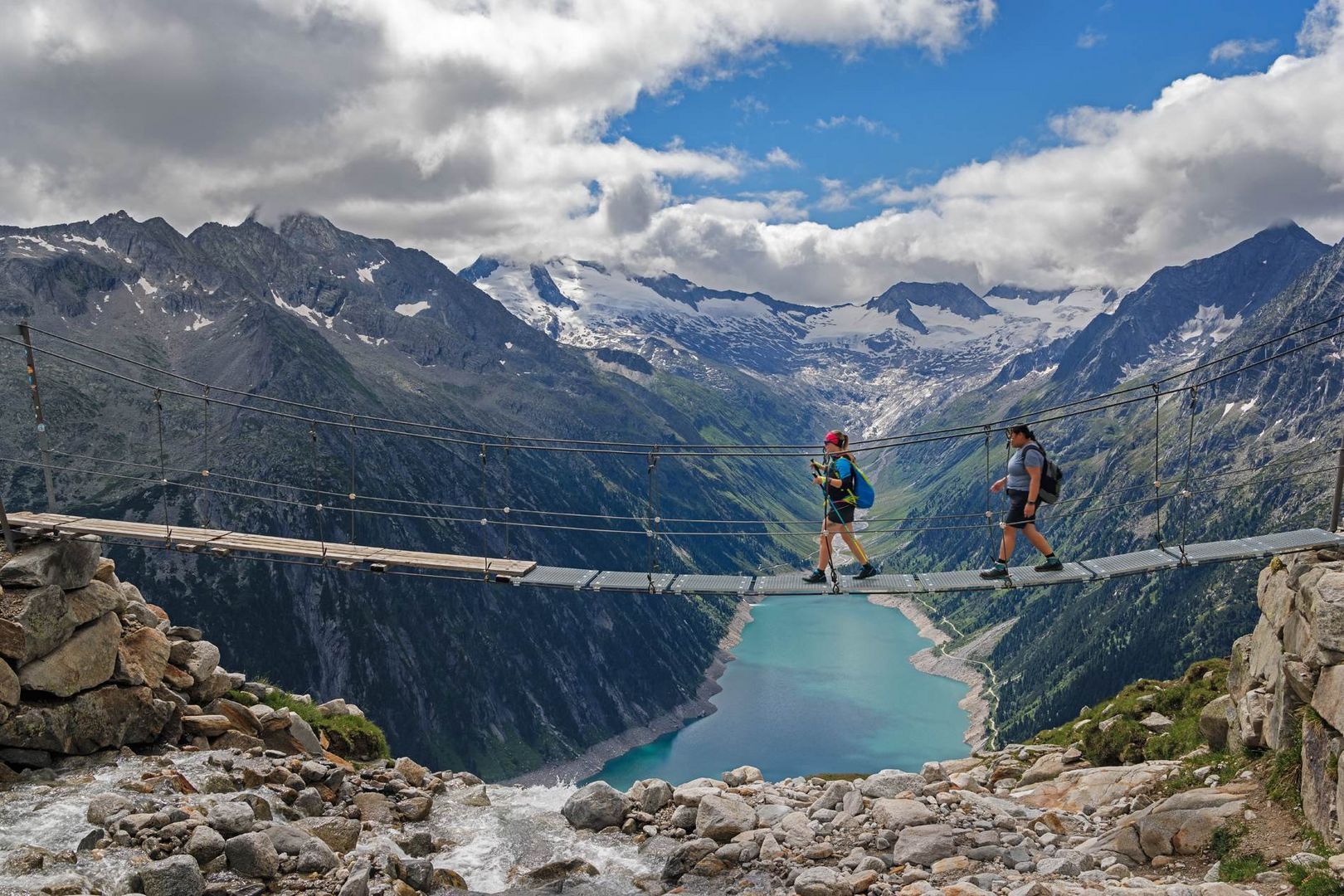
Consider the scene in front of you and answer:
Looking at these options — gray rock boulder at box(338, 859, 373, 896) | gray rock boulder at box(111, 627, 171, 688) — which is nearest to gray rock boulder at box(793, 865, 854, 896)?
gray rock boulder at box(338, 859, 373, 896)

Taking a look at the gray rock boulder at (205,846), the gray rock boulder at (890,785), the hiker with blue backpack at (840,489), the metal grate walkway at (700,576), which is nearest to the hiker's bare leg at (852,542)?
the hiker with blue backpack at (840,489)

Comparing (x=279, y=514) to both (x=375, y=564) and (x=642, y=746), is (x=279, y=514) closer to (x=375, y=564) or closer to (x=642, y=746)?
(x=642, y=746)

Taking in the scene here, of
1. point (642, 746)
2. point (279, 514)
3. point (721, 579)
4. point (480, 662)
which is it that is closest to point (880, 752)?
point (642, 746)

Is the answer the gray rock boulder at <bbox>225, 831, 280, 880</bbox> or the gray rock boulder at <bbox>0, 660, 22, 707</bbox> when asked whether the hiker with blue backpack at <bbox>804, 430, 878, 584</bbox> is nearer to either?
the gray rock boulder at <bbox>225, 831, 280, 880</bbox>

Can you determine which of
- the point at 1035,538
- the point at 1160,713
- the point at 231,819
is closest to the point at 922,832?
the point at 1035,538

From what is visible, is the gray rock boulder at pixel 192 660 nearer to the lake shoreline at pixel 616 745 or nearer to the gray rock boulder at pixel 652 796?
the gray rock boulder at pixel 652 796

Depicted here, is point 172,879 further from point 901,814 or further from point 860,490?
point 860,490
